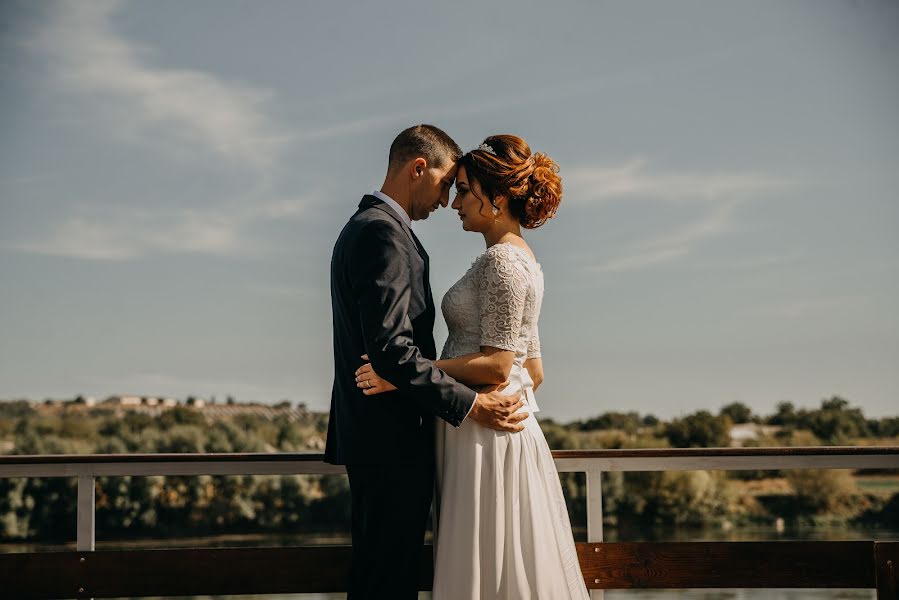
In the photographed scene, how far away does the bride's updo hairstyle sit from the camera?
3068mm

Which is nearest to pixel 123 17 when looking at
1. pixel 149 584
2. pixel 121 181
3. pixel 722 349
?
pixel 121 181

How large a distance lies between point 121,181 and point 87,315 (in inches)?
283

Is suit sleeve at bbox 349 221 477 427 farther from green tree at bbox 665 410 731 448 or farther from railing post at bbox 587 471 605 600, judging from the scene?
green tree at bbox 665 410 731 448

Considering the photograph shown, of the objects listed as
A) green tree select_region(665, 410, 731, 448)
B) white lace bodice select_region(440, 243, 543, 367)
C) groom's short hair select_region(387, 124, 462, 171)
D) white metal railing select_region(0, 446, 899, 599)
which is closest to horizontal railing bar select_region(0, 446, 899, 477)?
white metal railing select_region(0, 446, 899, 599)

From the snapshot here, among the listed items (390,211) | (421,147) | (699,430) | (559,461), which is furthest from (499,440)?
(699,430)

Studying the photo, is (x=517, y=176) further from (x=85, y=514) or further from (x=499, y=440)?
(x=85, y=514)

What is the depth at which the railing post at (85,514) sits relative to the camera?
329 cm

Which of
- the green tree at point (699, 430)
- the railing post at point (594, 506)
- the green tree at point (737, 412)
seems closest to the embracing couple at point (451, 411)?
the railing post at point (594, 506)

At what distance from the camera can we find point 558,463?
334 cm

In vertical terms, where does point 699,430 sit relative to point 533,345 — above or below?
below

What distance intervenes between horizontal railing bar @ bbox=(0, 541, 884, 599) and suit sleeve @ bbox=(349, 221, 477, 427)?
70 centimetres

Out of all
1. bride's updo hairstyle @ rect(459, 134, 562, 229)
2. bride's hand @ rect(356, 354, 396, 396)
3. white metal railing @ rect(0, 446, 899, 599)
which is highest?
bride's updo hairstyle @ rect(459, 134, 562, 229)

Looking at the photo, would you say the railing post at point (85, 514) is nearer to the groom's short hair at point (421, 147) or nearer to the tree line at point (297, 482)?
the groom's short hair at point (421, 147)

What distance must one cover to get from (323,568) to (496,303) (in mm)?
1083
